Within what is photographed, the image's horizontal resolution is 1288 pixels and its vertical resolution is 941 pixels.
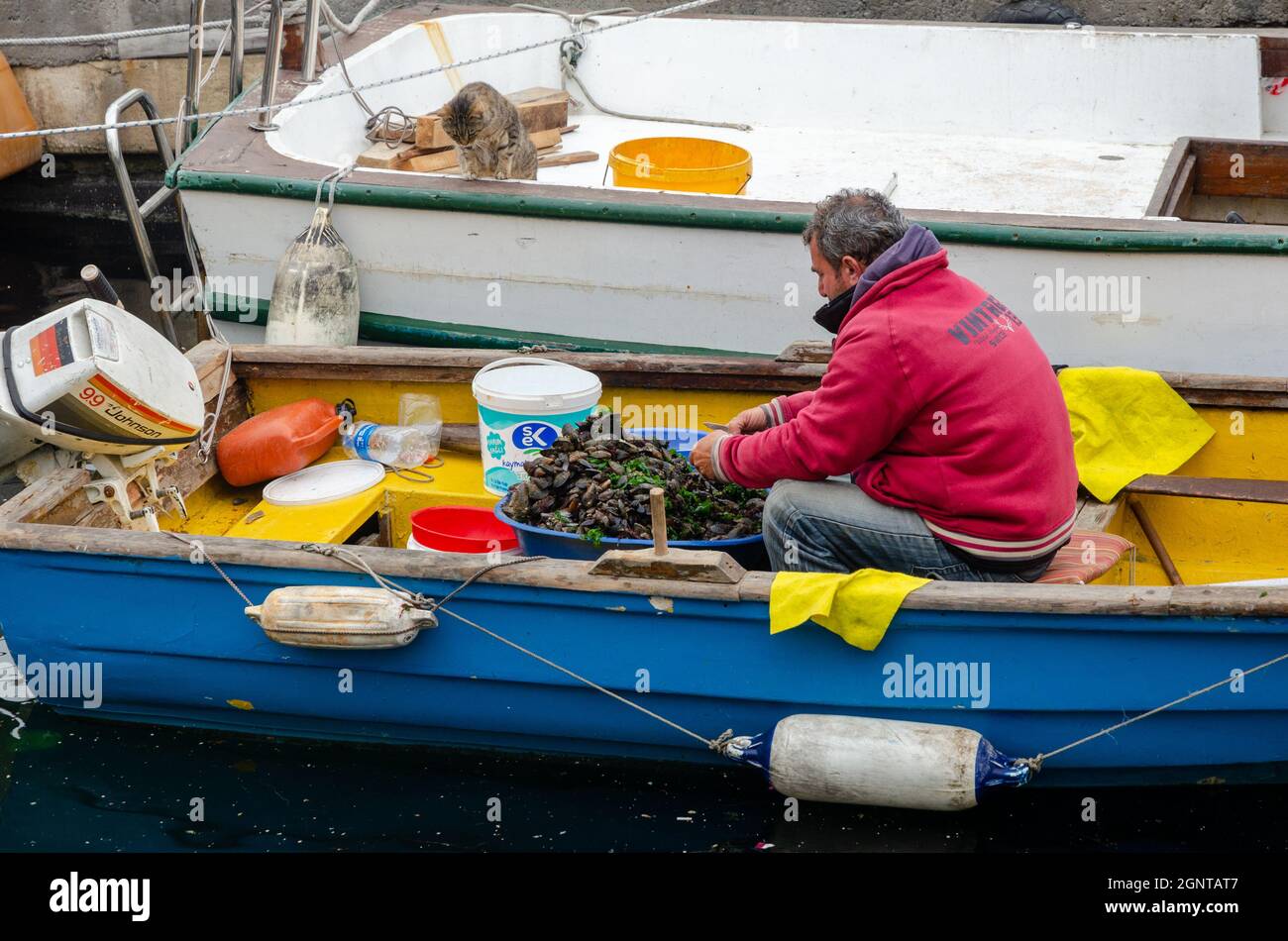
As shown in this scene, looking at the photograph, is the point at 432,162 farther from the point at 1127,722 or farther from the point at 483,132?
the point at 1127,722

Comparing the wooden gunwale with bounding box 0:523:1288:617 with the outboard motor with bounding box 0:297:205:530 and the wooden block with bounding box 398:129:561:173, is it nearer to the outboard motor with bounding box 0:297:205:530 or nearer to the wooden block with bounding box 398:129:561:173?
the outboard motor with bounding box 0:297:205:530

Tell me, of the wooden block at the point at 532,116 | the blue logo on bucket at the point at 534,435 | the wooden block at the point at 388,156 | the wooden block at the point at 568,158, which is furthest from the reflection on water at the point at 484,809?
the wooden block at the point at 568,158

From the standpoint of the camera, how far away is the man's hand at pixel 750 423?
4.47m

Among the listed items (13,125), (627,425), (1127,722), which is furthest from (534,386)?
(13,125)

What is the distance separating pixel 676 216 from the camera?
19.0ft

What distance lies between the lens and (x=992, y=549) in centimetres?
394

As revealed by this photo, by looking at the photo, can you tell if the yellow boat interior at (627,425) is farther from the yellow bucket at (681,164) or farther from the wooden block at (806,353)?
the yellow bucket at (681,164)

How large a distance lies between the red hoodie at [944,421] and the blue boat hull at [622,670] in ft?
0.93

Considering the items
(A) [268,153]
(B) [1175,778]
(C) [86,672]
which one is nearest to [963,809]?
(B) [1175,778]

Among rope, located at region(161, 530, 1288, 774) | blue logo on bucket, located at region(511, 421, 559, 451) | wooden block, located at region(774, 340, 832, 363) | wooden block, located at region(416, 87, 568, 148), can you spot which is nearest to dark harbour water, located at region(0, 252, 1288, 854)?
rope, located at region(161, 530, 1288, 774)

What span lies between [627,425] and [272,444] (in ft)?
4.12

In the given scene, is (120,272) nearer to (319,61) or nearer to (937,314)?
(319,61)

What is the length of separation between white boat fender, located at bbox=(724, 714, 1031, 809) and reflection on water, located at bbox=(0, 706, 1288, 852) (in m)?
0.29

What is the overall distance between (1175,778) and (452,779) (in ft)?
6.95
